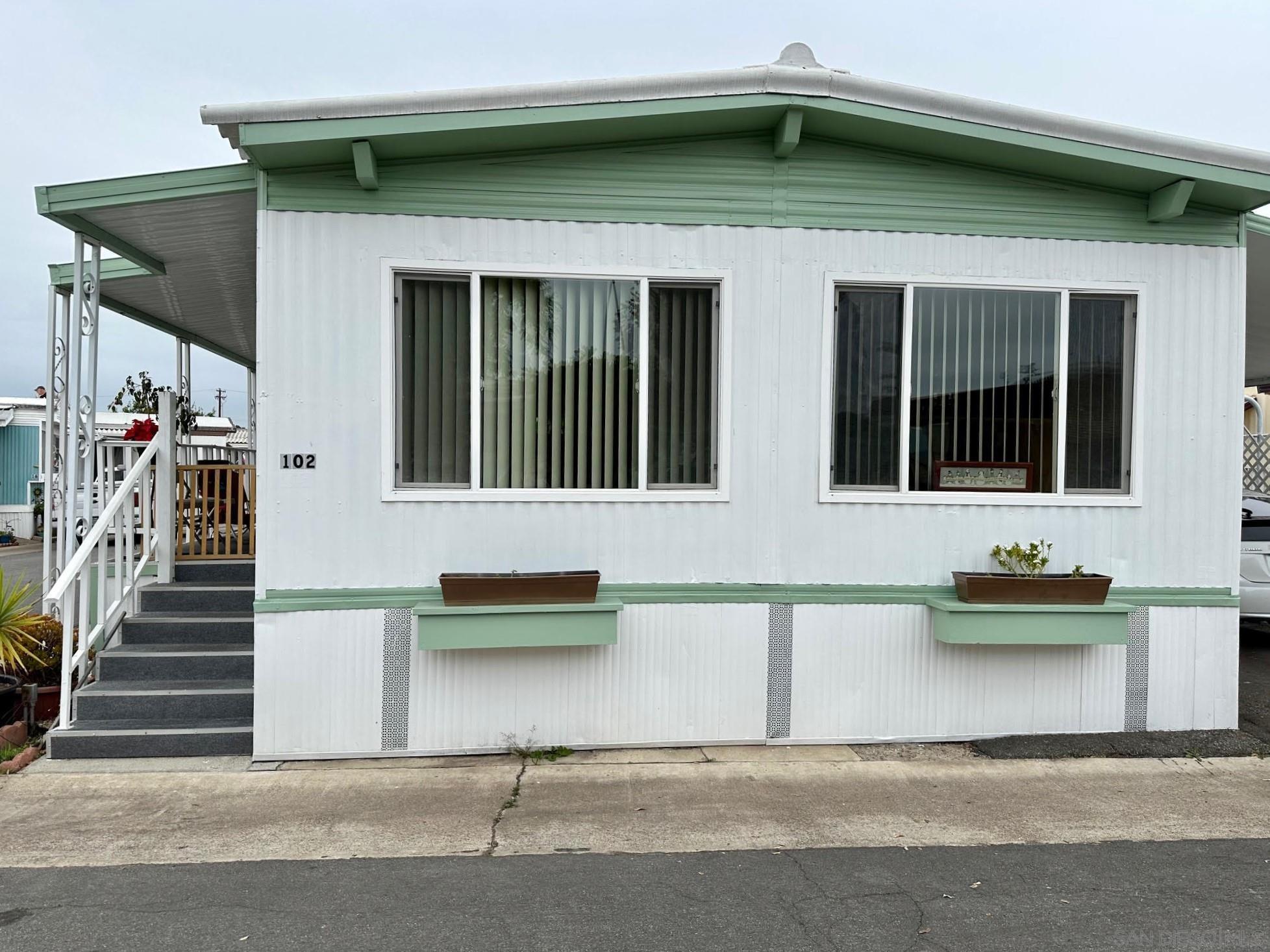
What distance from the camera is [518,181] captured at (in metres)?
5.56

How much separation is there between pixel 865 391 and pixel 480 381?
97.0 inches

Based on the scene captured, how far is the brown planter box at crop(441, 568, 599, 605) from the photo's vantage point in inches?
209

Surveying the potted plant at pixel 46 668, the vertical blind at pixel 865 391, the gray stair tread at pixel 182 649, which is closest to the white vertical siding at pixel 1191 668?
the vertical blind at pixel 865 391

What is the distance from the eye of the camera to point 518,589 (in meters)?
5.33

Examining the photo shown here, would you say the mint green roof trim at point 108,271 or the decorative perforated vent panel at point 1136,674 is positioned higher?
the mint green roof trim at point 108,271

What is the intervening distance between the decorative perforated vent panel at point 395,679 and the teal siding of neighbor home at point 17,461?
2352 centimetres

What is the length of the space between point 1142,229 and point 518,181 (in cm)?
409

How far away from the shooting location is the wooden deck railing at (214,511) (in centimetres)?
700

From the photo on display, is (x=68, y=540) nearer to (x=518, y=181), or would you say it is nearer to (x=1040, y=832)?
(x=518, y=181)

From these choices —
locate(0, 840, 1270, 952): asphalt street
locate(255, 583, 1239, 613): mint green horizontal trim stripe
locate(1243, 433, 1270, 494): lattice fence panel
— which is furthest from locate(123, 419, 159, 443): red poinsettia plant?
locate(1243, 433, 1270, 494): lattice fence panel

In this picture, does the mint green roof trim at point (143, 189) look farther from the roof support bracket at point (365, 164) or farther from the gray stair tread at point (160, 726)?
the gray stair tread at point (160, 726)

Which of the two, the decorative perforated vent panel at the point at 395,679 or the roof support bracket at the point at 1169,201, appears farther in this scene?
the roof support bracket at the point at 1169,201

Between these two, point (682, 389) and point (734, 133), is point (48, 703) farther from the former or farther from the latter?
point (734, 133)

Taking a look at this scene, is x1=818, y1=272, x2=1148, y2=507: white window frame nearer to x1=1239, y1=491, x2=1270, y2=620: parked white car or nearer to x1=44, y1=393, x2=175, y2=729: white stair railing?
x1=1239, y1=491, x2=1270, y2=620: parked white car
